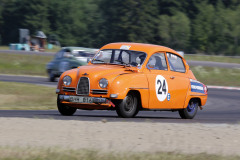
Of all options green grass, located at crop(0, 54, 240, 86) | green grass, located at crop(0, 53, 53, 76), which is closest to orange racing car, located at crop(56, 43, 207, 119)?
green grass, located at crop(0, 54, 240, 86)

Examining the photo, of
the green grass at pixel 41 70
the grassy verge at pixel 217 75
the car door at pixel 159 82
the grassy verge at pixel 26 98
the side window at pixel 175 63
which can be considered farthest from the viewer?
the green grass at pixel 41 70

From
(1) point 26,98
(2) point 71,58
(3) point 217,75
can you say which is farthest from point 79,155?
(3) point 217,75

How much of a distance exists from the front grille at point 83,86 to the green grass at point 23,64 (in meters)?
23.0

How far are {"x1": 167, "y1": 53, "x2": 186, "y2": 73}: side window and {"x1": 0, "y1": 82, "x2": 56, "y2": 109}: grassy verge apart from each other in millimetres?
4538

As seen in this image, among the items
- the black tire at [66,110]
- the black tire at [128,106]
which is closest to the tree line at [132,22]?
the black tire at [66,110]

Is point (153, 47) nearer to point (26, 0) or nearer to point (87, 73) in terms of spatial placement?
point (87, 73)

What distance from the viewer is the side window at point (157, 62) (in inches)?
428

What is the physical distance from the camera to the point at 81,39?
276 ft

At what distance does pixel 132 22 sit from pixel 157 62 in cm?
6109

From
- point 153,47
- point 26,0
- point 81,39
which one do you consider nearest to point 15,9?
point 26,0

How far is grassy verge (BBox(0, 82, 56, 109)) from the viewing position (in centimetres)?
1509

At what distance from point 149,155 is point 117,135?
5.36 feet

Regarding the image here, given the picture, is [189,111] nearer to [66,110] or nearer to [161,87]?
[161,87]

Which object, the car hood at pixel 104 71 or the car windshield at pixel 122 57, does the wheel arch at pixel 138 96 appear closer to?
the car hood at pixel 104 71
